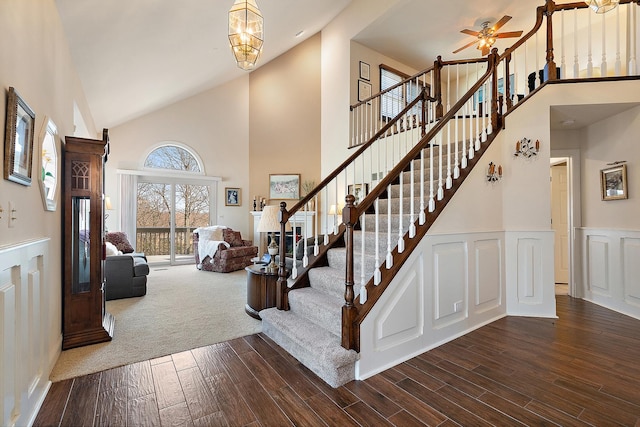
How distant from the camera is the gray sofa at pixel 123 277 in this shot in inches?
162

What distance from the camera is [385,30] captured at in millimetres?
6230

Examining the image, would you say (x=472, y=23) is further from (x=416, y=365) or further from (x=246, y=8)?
(x=416, y=365)

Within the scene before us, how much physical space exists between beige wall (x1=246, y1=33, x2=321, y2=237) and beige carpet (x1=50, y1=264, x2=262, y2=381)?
3683 mm

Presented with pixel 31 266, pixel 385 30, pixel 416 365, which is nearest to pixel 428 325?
pixel 416 365

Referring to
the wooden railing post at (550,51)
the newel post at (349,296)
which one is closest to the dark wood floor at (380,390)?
the newel post at (349,296)

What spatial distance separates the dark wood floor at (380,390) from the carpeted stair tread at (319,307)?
37cm

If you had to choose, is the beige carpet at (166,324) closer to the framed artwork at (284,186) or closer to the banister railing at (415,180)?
the banister railing at (415,180)

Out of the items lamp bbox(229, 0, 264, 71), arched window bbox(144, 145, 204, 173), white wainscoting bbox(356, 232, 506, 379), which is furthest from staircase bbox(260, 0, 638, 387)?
arched window bbox(144, 145, 204, 173)

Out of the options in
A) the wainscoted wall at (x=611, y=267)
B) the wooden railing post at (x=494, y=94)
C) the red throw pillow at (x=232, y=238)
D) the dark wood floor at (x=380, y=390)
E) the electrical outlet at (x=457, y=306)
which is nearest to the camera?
the dark wood floor at (x=380, y=390)

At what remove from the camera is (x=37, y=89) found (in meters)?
1.96

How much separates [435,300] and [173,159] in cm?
695

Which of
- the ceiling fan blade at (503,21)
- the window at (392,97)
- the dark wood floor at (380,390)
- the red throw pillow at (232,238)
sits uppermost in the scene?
the ceiling fan blade at (503,21)

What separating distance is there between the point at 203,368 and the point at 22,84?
2.18 m

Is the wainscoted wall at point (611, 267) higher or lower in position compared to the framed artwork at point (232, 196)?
lower
